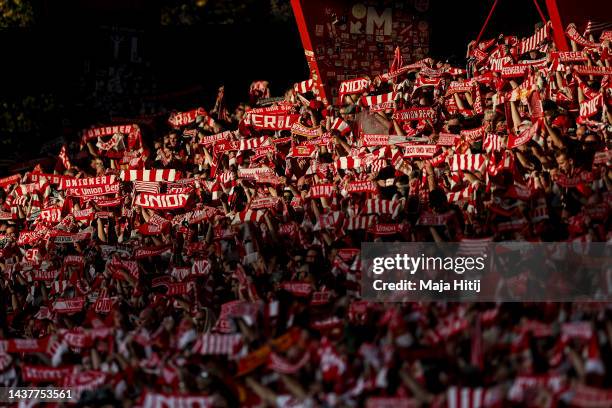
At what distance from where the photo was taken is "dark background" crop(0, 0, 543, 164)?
21.3 metres

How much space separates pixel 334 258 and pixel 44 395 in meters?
3.30

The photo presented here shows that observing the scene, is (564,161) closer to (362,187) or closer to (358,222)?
(358,222)

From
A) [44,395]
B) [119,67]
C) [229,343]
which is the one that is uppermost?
[119,67]

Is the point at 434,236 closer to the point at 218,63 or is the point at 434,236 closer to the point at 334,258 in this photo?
the point at 334,258

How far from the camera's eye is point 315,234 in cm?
1218

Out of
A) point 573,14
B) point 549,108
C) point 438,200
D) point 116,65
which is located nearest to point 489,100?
point 549,108

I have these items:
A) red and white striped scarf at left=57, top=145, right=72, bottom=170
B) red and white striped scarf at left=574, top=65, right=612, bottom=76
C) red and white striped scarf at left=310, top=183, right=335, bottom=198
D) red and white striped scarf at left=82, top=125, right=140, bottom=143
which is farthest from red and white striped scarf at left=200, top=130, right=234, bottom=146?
red and white striped scarf at left=574, top=65, right=612, bottom=76

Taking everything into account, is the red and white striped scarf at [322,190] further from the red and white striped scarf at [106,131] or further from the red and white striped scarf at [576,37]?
the red and white striped scarf at [106,131]

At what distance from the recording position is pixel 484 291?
31.8 feet

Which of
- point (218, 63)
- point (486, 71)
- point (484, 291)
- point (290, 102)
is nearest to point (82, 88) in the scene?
point (218, 63)

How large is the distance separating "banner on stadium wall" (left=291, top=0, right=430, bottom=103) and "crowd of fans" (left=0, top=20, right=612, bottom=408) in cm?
81

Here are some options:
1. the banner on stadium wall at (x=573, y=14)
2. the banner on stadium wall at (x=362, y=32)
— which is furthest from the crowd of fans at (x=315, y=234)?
the banner on stadium wall at (x=362, y=32)

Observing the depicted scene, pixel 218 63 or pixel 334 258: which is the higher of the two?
pixel 218 63

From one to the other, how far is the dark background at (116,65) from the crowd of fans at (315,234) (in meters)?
2.85
